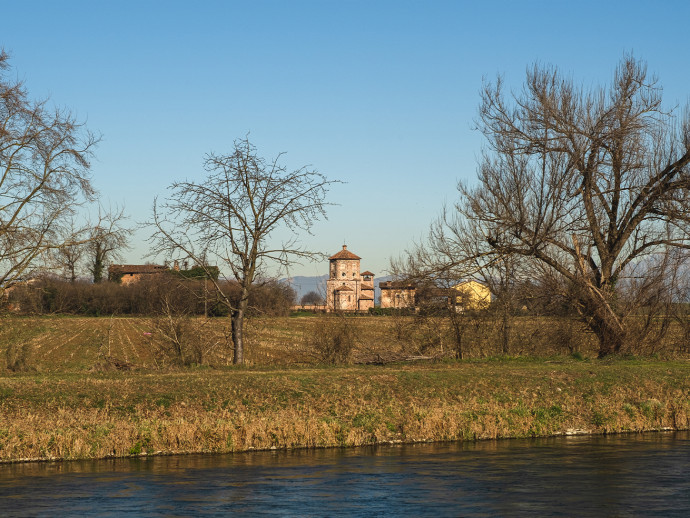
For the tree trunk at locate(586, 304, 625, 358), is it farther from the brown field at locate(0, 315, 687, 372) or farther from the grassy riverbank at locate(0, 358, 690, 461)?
the grassy riverbank at locate(0, 358, 690, 461)

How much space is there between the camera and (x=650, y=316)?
106 ft

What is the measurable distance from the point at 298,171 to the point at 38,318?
10.9 meters

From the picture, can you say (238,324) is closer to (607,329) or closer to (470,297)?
(470,297)

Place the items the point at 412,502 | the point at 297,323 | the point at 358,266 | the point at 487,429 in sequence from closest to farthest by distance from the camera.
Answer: the point at 412,502, the point at 487,429, the point at 297,323, the point at 358,266

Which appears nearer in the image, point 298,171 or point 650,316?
point 298,171

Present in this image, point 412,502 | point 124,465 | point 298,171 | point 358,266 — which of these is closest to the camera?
point 412,502

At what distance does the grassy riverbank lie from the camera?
1833cm

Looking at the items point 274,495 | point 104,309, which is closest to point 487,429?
point 274,495

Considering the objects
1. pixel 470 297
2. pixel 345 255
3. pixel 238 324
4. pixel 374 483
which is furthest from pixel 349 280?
pixel 374 483

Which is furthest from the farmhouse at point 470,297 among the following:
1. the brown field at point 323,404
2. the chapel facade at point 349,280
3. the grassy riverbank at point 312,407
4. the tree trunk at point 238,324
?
the chapel facade at point 349,280

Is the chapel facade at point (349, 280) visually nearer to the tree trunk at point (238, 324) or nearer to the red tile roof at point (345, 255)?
the red tile roof at point (345, 255)

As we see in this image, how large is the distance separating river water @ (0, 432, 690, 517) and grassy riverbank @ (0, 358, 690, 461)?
0.64m

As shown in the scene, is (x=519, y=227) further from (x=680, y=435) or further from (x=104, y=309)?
(x=104, y=309)

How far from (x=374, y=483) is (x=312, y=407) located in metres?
5.76
